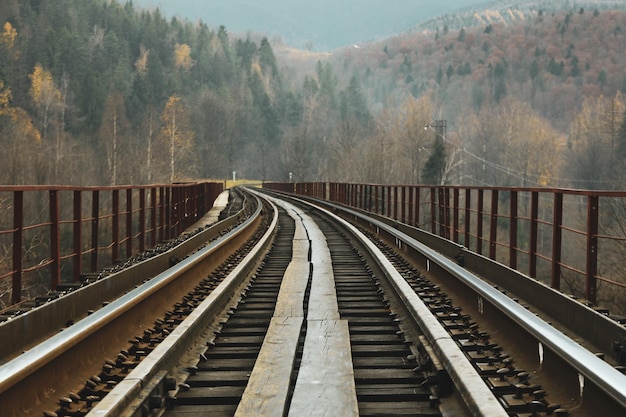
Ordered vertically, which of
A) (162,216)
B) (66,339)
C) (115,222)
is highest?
(115,222)

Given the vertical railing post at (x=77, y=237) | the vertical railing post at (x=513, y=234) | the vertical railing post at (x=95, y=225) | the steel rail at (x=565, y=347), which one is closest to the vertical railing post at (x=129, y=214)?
the vertical railing post at (x=95, y=225)

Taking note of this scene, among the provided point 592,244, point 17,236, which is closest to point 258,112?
point 17,236

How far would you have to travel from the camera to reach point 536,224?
9945mm

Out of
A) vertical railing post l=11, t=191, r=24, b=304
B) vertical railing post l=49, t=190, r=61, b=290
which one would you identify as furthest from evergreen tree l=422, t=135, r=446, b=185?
vertical railing post l=11, t=191, r=24, b=304

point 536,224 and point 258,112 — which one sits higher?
point 258,112

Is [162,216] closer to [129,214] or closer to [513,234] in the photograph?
[129,214]

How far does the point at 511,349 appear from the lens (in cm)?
555

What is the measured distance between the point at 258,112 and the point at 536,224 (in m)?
155

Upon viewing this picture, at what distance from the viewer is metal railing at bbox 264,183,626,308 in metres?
8.17

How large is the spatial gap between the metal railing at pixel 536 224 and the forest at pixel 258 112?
496 inches

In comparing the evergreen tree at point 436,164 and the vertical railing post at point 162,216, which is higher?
the evergreen tree at point 436,164

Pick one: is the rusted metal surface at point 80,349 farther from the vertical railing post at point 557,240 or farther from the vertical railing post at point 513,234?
the vertical railing post at point 513,234

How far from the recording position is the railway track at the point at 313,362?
4109 millimetres

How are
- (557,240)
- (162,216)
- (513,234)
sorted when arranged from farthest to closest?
(162,216), (513,234), (557,240)
